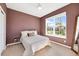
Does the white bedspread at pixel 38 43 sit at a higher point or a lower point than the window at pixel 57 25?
lower

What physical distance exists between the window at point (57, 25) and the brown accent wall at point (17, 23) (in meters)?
0.53

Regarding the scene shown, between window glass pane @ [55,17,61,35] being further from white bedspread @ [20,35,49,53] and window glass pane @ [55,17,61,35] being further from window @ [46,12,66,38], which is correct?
white bedspread @ [20,35,49,53]

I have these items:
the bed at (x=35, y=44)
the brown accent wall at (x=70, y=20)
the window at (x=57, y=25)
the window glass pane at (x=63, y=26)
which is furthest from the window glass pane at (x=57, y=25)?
the bed at (x=35, y=44)

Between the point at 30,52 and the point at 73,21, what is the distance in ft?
6.54

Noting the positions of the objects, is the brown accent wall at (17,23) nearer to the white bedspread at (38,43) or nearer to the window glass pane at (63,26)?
the white bedspread at (38,43)

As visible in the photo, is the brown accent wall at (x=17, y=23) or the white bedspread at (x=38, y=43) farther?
the brown accent wall at (x=17, y=23)

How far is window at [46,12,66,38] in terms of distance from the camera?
251 centimetres

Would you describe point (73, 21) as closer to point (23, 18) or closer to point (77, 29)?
point (77, 29)

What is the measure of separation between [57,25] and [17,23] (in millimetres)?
1832

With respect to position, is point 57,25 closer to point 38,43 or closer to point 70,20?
point 70,20

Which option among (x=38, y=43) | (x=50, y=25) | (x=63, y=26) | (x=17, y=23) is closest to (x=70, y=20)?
(x=63, y=26)

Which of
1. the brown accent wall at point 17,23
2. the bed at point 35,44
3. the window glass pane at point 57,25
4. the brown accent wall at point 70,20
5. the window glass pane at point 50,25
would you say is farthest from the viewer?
the brown accent wall at point 17,23

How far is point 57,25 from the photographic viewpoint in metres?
2.56

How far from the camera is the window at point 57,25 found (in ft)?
8.24
